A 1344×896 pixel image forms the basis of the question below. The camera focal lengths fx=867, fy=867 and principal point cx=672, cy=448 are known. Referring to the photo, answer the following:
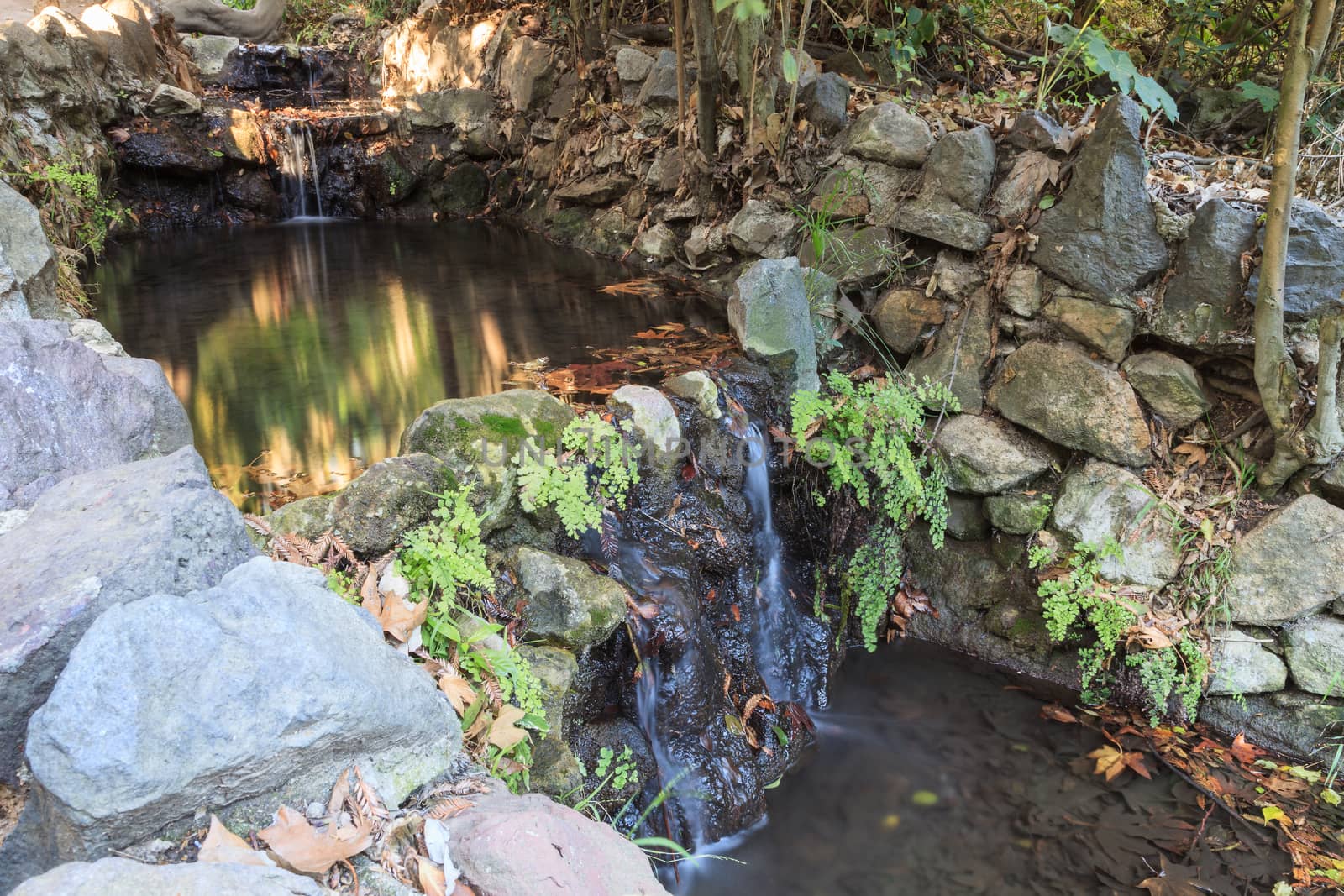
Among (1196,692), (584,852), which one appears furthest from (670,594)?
(1196,692)

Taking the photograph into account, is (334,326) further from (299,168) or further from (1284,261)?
(1284,261)

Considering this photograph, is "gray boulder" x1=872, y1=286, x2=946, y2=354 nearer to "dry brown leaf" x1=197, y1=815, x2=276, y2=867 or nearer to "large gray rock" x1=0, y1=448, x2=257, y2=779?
"large gray rock" x1=0, y1=448, x2=257, y2=779

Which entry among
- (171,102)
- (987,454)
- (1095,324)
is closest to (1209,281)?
(1095,324)

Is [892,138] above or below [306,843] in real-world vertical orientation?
above

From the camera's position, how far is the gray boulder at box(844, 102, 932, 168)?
5230 millimetres

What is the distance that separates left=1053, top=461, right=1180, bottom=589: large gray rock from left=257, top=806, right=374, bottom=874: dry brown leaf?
3.88 metres

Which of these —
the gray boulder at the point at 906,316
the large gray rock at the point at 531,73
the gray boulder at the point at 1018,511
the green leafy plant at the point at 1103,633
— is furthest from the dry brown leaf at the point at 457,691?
the large gray rock at the point at 531,73

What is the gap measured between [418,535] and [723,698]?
1618 millimetres

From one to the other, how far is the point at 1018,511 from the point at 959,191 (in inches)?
72.6

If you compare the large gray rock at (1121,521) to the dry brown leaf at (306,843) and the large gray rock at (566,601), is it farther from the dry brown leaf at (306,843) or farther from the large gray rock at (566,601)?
the dry brown leaf at (306,843)

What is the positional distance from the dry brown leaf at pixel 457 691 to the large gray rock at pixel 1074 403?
338 centimetres

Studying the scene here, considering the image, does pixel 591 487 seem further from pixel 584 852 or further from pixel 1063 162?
pixel 1063 162

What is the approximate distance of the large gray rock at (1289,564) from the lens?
13.2 ft

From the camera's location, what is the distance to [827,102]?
19.1ft
